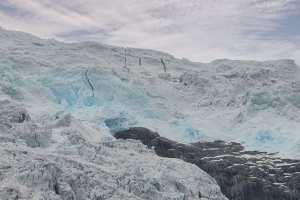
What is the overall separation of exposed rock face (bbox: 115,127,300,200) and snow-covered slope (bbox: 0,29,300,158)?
2.87ft

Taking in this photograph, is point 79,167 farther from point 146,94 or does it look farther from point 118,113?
point 146,94

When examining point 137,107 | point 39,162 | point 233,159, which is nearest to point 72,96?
point 137,107

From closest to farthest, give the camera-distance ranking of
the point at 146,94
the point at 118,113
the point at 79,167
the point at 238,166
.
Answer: the point at 79,167
the point at 238,166
the point at 118,113
the point at 146,94

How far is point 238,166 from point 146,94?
923 centimetres

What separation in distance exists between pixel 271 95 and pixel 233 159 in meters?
6.97

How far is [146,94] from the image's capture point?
34.4 m

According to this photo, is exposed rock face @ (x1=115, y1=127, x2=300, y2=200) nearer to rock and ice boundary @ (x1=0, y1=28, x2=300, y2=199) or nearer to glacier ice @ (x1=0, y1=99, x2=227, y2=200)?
rock and ice boundary @ (x1=0, y1=28, x2=300, y2=199)

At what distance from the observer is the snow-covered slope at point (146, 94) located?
30016 millimetres

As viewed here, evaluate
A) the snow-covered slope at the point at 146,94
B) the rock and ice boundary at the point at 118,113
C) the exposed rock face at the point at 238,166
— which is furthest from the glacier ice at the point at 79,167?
the exposed rock face at the point at 238,166

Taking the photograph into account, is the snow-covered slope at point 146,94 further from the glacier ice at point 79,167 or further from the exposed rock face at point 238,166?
the glacier ice at point 79,167

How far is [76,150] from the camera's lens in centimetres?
2262

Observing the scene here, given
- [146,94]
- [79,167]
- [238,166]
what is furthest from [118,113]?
[79,167]

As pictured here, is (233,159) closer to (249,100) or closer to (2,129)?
(249,100)

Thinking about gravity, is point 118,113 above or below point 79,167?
above
